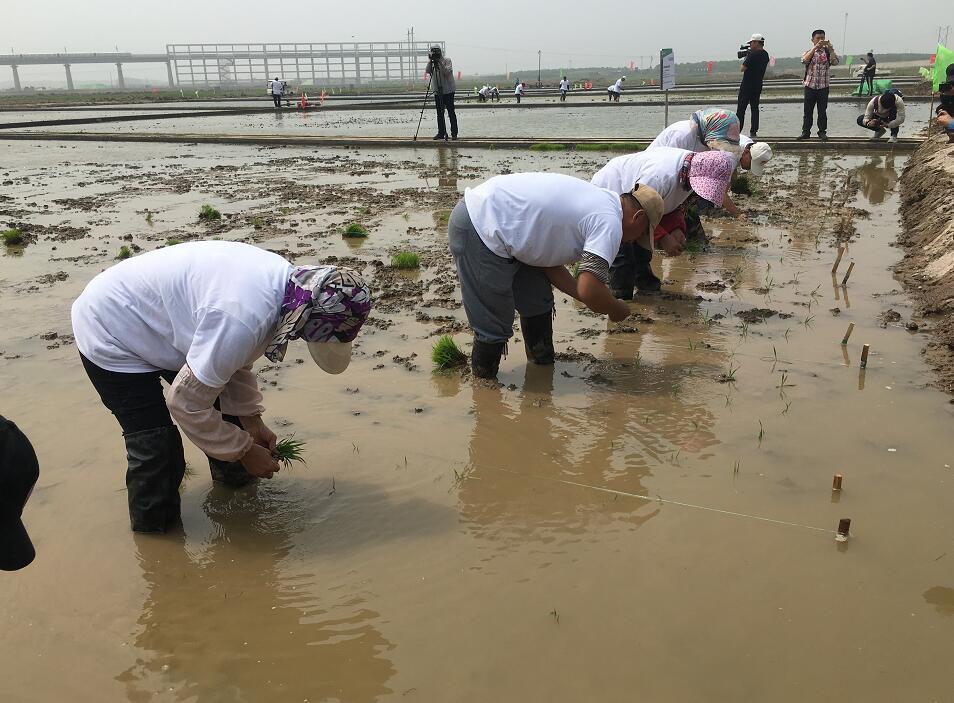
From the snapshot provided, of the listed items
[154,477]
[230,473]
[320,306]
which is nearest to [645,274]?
[230,473]

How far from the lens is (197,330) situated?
2.59 meters

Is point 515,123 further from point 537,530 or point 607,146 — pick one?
point 537,530

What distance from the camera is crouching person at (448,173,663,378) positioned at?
4020 mm

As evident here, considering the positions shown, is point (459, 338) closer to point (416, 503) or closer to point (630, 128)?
point (416, 503)

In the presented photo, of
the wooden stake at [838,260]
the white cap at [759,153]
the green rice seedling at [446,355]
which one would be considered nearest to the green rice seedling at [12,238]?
the green rice seedling at [446,355]

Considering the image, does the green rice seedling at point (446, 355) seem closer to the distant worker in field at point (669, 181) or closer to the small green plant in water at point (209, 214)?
the distant worker in field at point (669, 181)

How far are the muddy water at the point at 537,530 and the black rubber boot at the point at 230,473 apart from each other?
0.05 m

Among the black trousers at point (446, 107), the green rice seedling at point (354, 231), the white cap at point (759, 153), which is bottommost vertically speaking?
A: the green rice seedling at point (354, 231)

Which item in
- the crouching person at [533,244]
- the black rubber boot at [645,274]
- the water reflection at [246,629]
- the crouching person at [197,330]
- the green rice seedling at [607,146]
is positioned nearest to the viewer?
the water reflection at [246,629]

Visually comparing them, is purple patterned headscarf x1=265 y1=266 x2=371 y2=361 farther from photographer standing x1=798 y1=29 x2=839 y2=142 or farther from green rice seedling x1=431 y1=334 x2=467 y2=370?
photographer standing x1=798 y1=29 x2=839 y2=142

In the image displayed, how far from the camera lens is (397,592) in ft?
9.23

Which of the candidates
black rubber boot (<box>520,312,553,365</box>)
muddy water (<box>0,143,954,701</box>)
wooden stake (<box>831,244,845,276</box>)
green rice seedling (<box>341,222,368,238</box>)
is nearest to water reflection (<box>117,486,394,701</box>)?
muddy water (<box>0,143,954,701</box>)

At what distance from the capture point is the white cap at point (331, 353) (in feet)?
9.12

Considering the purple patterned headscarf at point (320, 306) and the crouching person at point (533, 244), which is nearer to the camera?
the purple patterned headscarf at point (320, 306)
